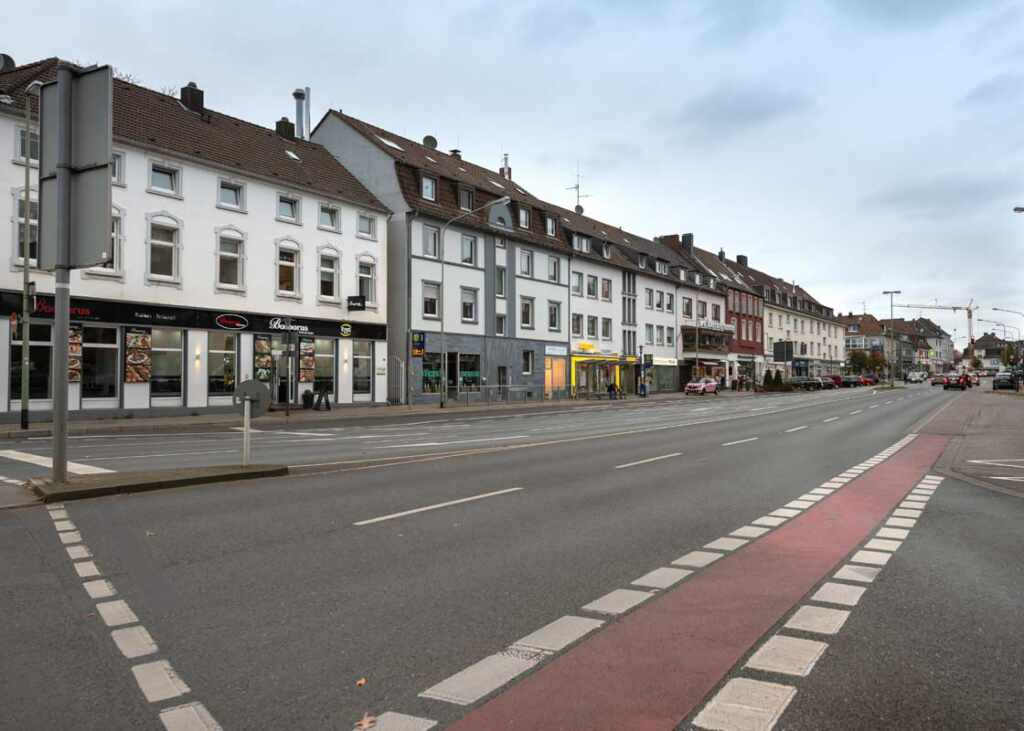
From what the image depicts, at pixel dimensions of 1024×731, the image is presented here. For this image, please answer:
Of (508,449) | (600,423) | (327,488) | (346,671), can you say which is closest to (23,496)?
(327,488)

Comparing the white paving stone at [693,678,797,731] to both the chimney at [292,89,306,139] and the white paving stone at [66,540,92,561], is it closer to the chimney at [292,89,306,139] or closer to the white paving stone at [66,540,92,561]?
the white paving stone at [66,540,92,561]

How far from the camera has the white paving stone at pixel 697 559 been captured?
6434mm

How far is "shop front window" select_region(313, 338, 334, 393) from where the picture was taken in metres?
34.4

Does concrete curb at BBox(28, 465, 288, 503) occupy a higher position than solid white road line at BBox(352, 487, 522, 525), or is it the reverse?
concrete curb at BBox(28, 465, 288, 503)

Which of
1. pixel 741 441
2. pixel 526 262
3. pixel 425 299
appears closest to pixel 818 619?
pixel 741 441

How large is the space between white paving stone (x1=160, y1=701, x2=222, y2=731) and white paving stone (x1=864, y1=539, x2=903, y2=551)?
17.3ft

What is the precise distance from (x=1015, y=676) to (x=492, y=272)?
41413mm

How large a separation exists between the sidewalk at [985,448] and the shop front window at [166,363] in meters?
25.1

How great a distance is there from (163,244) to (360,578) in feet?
85.9

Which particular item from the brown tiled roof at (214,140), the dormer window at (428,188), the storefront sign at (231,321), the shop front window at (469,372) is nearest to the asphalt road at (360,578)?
the storefront sign at (231,321)

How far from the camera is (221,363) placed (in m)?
30.2

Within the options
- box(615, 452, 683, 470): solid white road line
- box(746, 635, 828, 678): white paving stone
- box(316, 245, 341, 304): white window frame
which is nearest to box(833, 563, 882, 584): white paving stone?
→ box(746, 635, 828, 678): white paving stone

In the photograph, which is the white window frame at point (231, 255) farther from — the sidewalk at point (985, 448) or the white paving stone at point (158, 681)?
the white paving stone at point (158, 681)

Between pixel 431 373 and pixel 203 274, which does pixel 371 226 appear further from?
pixel 203 274
